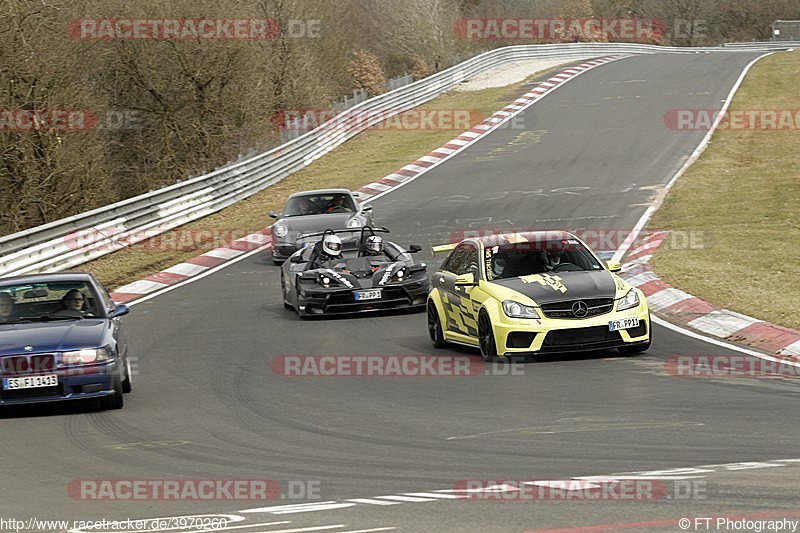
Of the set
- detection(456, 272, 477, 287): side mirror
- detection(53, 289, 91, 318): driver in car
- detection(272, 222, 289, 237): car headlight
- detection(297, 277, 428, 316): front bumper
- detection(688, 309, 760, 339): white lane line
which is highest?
detection(53, 289, 91, 318): driver in car

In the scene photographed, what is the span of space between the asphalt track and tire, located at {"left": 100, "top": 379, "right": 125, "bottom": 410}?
0.17 metres

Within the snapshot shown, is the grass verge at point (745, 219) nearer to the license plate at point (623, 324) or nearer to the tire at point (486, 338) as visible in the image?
the license plate at point (623, 324)

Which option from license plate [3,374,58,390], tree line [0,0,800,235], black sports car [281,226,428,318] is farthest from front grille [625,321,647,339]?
tree line [0,0,800,235]

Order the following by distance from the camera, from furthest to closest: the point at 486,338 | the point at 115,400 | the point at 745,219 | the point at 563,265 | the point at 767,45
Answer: the point at 767,45
the point at 745,219
the point at 563,265
the point at 486,338
the point at 115,400

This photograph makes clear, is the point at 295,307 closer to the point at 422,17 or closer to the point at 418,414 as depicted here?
the point at 418,414

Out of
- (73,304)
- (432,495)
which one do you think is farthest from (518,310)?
(432,495)

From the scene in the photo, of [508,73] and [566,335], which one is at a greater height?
[566,335]

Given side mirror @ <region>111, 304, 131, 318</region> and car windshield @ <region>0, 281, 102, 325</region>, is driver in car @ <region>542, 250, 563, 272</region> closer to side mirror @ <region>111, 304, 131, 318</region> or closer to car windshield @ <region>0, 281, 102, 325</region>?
side mirror @ <region>111, 304, 131, 318</region>

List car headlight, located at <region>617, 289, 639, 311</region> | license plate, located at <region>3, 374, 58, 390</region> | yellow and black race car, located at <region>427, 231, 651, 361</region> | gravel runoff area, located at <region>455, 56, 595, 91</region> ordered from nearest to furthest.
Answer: license plate, located at <region>3, 374, 58, 390</region>
yellow and black race car, located at <region>427, 231, 651, 361</region>
car headlight, located at <region>617, 289, 639, 311</region>
gravel runoff area, located at <region>455, 56, 595, 91</region>

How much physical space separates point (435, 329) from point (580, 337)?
2.44m

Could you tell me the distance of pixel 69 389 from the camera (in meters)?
11.3

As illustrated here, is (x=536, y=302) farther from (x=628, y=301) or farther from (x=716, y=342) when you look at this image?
(x=716, y=342)

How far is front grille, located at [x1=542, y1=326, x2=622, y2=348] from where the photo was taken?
12.7 m

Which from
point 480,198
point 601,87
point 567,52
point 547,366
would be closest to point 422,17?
point 567,52
